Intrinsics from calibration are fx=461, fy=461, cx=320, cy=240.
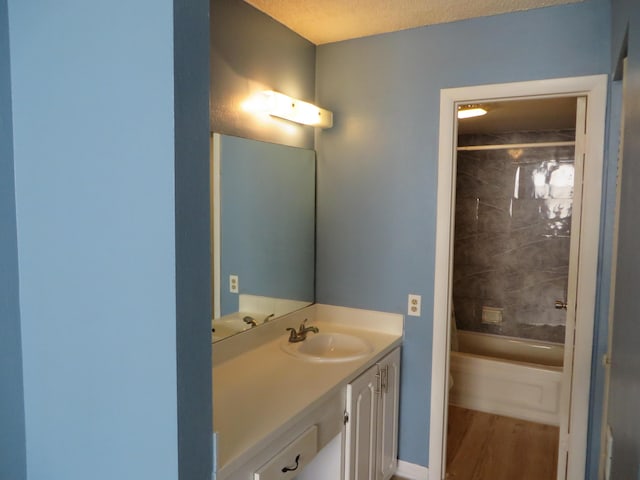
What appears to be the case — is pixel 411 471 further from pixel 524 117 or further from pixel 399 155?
pixel 524 117

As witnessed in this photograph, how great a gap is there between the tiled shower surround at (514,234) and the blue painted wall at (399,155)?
1984 millimetres

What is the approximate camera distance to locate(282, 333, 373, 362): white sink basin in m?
2.29

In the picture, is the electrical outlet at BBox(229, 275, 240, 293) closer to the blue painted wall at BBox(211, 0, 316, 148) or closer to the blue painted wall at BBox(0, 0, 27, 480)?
the blue painted wall at BBox(211, 0, 316, 148)

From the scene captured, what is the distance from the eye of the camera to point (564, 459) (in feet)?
7.55

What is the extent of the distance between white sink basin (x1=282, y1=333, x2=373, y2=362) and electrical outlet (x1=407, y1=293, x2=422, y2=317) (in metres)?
0.32

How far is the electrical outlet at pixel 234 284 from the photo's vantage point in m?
2.17

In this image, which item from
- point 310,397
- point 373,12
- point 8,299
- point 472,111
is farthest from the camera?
point 472,111

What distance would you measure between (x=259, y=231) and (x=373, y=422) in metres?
1.10

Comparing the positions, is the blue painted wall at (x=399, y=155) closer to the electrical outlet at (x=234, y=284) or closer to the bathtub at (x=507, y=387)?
the electrical outlet at (x=234, y=284)

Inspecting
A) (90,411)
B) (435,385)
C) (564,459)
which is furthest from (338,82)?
(564,459)

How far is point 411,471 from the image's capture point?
258cm

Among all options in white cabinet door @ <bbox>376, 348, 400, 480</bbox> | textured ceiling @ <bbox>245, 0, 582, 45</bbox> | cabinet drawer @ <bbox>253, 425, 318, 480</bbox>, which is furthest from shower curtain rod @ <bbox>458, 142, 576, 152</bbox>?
cabinet drawer @ <bbox>253, 425, 318, 480</bbox>

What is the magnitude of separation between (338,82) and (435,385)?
1.77 m

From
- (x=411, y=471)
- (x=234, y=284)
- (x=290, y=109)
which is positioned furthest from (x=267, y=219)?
(x=411, y=471)
